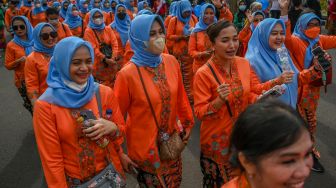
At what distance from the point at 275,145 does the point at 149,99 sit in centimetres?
146

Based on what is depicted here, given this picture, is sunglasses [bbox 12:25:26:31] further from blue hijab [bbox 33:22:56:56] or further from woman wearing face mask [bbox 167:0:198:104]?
woman wearing face mask [bbox 167:0:198:104]

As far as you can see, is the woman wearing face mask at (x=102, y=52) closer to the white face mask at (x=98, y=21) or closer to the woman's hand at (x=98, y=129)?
the white face mask at (x=98, y=21)

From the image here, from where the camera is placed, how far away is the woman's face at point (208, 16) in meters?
5.73

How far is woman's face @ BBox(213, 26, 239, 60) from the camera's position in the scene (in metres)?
2.82

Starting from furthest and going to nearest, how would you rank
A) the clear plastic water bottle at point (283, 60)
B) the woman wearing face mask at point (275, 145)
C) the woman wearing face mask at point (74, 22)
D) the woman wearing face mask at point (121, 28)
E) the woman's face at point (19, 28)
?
the woman wearing face mask at point (74, 22) → the woman wearing face mask at point (121, 28) → the woman's face at point (19, 28) → the clear plastic water bottle at point (283, 60) → the woman wearing face mask at point (275, 145)

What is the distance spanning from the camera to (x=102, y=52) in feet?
19.6

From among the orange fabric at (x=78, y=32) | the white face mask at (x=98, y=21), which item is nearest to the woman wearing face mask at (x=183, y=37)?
the white face mask at (x=98, y=21)

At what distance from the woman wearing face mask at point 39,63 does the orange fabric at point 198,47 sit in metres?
2.05

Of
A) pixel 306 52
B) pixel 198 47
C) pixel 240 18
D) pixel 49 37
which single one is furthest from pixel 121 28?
pixel 306 52

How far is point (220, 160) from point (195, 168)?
1.58 m

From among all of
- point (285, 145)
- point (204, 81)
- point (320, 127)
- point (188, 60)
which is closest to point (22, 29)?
point (188, 60)

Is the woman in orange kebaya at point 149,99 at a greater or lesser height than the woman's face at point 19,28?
lesser

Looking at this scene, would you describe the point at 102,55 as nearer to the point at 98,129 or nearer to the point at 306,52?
the point at 306,52

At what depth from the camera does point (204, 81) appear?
2.80 m
